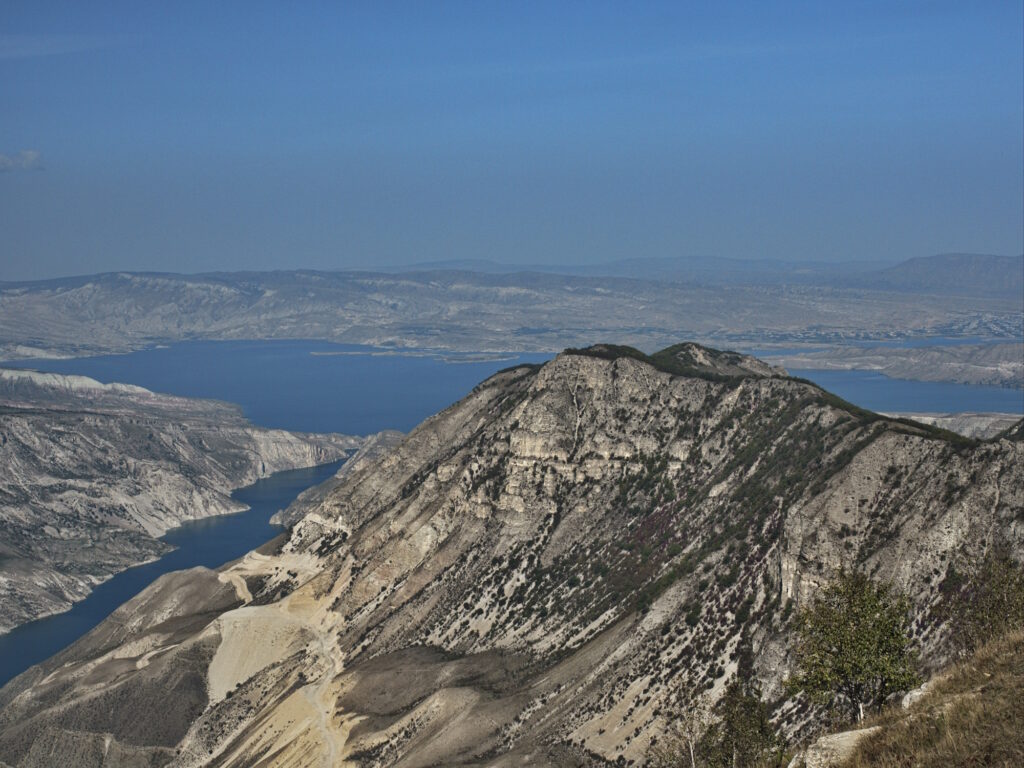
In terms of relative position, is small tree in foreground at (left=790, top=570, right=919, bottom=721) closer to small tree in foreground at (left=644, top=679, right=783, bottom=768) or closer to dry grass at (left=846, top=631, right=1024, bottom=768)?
small tree in foreground at (left=644, top=679, right=783, bottom=768)

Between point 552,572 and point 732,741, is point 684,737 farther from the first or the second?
point 552,572

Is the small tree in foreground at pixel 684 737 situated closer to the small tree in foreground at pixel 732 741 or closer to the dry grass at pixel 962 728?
the small tree in foreground at pixel 732 741

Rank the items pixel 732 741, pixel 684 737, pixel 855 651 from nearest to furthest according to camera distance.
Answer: pixel 855 651
pixel 732 741
pixel 684 737

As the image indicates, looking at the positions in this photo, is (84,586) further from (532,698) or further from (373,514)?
(532,698)

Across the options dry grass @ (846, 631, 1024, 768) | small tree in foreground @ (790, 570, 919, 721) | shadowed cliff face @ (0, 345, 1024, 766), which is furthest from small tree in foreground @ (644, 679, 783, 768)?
dry grass @ (846, 631, 1024, 768)

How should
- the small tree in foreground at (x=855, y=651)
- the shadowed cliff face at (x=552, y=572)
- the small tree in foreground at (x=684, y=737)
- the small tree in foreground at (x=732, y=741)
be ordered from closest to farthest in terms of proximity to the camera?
the small tree in foreground at (x=855, y=651), the small tree in foreground at (x=732, y=741), the small tree in foreground at (x=684, y=737), the shadowed cliff face at (x=552, y=572)

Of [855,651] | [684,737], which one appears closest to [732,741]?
[684,737]

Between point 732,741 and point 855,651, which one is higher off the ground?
point 855,651

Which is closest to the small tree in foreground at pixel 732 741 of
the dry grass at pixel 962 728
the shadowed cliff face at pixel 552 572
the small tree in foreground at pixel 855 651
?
the small tree in foreground at pixel 855 651
